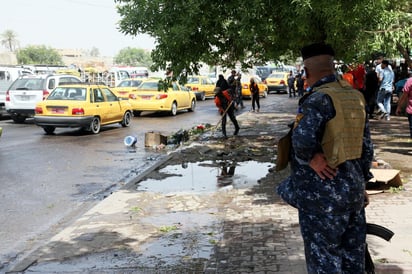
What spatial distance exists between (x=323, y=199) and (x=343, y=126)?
18.6 inches

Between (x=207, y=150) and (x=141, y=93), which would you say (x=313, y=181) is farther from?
(x=141, y=93)

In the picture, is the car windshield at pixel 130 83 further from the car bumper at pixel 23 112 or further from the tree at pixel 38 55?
the tree at pixel 38 55

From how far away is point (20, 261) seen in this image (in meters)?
5.11

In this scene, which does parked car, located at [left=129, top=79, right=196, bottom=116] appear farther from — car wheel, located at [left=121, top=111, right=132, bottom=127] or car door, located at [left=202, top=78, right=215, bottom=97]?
car door, located at [left=202, top=78, right=215, bottom=97]

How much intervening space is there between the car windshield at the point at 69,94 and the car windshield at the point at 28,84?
10.4 ft

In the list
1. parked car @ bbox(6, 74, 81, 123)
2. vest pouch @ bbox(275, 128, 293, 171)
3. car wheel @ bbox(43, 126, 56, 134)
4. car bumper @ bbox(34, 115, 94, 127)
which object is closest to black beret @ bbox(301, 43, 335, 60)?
vest pouch @ bbox(275, 128, 293, 171)

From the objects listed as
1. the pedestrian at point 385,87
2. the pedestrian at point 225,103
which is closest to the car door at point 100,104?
the pedestrian at point 225,103

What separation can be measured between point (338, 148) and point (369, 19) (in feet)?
13.2

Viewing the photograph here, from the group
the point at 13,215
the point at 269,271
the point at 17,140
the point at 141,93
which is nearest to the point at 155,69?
the point at 13,215

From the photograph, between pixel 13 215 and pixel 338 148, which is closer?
pixel 338 148

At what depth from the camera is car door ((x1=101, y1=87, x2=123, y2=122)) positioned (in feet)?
54.0

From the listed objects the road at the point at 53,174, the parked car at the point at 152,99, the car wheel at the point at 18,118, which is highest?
the parked car at the point at 152,99

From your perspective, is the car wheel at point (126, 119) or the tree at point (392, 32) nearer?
the tree at point (392, 32)

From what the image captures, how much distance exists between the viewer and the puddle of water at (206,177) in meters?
8.15
